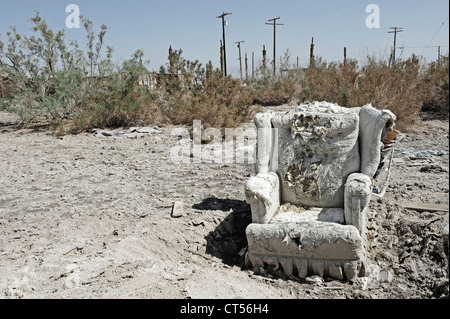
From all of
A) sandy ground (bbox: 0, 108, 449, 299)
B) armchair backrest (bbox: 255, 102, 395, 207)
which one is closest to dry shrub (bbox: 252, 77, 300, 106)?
sandy ground (bbox: 0, 108, 449, 299)

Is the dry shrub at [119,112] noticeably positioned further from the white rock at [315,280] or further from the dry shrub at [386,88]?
the white rock at [315,280]

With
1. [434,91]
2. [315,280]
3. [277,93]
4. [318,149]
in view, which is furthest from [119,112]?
[434,91]

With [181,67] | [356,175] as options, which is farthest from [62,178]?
[181,67]

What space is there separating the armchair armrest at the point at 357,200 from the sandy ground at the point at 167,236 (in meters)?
0.46

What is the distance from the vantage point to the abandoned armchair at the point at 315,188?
2939 millimetres

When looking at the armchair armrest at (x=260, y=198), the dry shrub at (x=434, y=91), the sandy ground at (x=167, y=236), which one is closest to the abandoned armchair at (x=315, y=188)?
the armchair armrest at (x=260, y=198)

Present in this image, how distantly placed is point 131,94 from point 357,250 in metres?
8.73

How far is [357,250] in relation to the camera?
2.85m

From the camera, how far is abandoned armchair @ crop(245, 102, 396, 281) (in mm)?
2939

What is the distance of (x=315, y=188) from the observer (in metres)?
3.50

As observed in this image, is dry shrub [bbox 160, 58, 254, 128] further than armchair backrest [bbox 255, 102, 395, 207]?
Yes

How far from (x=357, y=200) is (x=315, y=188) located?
592 mm

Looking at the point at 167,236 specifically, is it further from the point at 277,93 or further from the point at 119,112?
the point at 277,93

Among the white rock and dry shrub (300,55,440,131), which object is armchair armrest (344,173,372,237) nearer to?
the white rock
